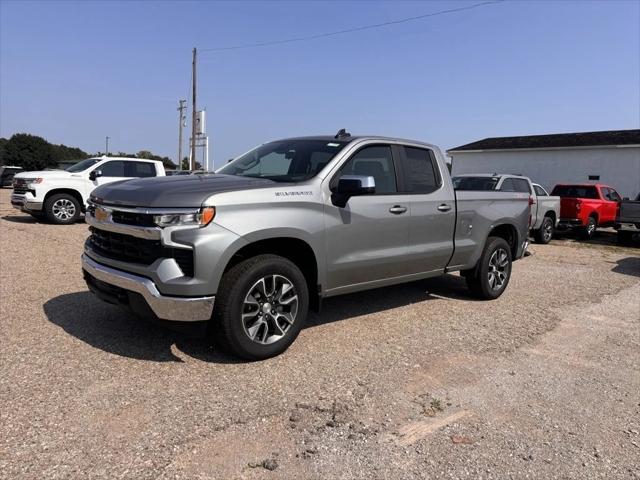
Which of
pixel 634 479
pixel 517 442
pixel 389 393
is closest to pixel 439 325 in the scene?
pixel 389 393

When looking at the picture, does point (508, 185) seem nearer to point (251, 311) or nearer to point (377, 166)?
point (377, 166)

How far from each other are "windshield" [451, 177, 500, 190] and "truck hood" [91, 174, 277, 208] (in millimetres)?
9286

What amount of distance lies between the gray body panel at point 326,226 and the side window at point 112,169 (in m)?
9.97

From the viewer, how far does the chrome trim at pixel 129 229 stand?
3695 mm

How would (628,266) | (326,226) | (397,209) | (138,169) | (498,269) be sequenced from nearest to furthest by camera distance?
1. (326,226)
2. (397,209)
3. (498,269)
4. (628,266)
5. (138,169)

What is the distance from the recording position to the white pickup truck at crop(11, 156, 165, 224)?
12.6 m

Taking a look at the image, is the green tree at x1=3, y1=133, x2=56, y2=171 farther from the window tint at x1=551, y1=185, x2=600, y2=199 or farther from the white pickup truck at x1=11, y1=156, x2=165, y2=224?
the window tint at x1=551, y1=185, x2=600, y2=199

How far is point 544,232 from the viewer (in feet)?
47.0

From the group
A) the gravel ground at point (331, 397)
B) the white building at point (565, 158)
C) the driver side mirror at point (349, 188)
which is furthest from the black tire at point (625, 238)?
the driver side mirror at point (349, 188)

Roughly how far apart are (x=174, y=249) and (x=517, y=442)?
104 inches

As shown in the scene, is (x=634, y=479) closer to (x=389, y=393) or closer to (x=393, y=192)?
(x=389, y=393)

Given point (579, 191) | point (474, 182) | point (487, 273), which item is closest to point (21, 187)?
point (474, 182)

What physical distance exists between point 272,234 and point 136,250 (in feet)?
3.47

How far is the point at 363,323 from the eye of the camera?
534 centimetres
